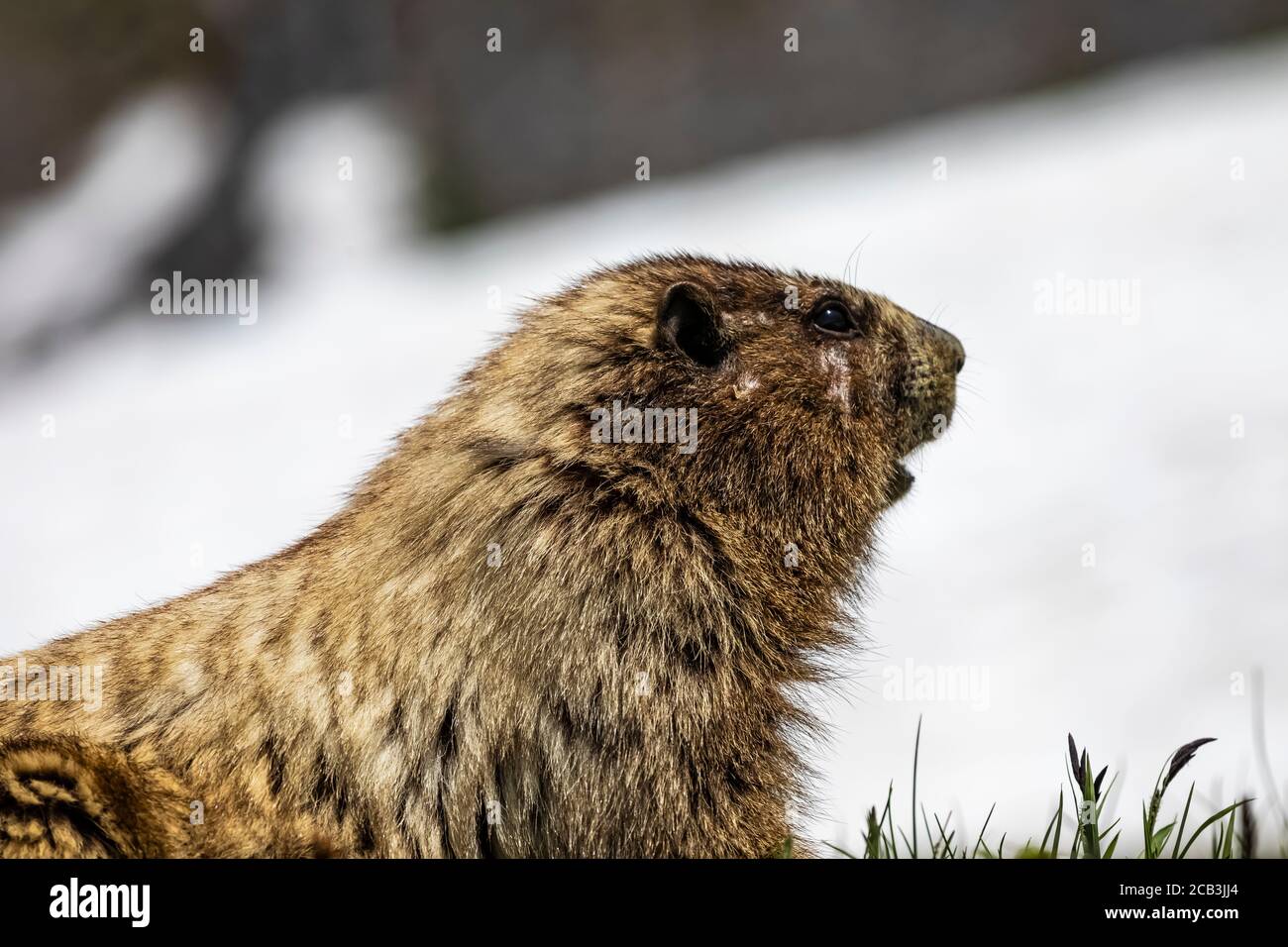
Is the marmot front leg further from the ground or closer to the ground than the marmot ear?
closer to the ground

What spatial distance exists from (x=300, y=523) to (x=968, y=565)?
32.0ft

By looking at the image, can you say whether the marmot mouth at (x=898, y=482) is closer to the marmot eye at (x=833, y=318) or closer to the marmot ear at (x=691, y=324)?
the marmot eye at (x=833, y=318)

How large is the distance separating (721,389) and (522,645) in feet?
4.73

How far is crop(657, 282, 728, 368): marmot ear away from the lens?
558cm

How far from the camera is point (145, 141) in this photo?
976 inches

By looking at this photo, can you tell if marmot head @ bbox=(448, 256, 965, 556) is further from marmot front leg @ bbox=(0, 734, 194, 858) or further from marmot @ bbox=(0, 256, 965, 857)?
marmot front leg @ bbox=(0, 734, 194, 858)

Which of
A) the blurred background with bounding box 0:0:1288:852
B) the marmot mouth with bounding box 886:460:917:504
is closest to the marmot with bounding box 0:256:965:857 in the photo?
the marmot mouth with bounding box 886:460:917:504

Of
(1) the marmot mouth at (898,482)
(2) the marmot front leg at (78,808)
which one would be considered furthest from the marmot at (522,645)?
(1) the marmot mouth at (898,482)

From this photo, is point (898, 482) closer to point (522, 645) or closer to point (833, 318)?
point (833, 318)

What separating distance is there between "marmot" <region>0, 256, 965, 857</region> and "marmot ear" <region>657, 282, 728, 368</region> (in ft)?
0.04

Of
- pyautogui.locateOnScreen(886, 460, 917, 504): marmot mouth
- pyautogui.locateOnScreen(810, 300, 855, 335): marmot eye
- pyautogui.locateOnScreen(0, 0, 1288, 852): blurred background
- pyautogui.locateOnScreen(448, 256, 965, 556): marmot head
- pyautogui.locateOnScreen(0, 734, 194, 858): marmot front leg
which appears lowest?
pyautogui.locateOnScreen(0, 734, 194, 858): marmot front leg

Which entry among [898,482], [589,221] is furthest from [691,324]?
[589,221]
